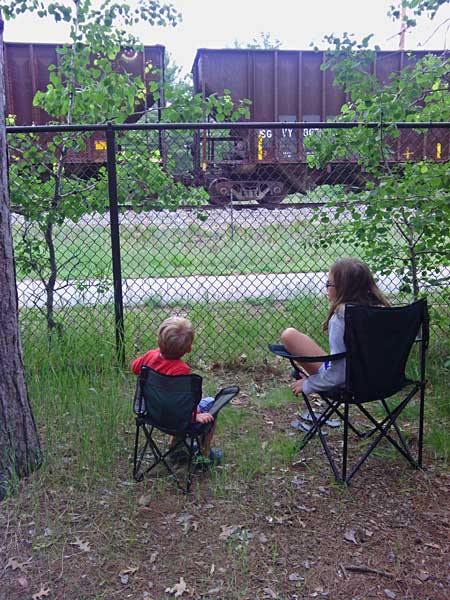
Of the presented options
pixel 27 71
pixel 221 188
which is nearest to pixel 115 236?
pixel 221 188

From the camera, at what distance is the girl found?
10.1 feet

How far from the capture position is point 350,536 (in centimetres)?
264

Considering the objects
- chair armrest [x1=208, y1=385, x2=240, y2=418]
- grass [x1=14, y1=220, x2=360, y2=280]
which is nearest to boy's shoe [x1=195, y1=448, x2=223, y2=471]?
chair armrest [x1=208, y1=385, x2=240, y2=418]

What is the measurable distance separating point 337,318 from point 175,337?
863 millimetres

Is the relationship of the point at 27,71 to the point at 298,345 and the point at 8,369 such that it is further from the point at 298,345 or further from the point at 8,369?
the point at 298,345

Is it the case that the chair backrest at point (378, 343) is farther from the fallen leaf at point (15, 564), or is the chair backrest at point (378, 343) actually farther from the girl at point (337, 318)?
the fallen leaf at point (15, 564)

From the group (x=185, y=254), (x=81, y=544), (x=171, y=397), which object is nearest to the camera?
(x=81, y=544)

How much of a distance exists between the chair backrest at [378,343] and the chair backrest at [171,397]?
0.79m

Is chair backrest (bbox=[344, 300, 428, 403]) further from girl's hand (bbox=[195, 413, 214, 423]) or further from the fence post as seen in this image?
the fence post

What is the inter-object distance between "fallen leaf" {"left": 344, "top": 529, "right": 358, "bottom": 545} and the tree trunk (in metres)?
1.64

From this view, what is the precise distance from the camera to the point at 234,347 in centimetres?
528

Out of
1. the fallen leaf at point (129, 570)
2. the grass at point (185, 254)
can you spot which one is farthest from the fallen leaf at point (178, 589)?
the grass at point (185, 254)

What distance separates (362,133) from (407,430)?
217cm

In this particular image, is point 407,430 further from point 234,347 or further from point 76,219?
point 76,219
